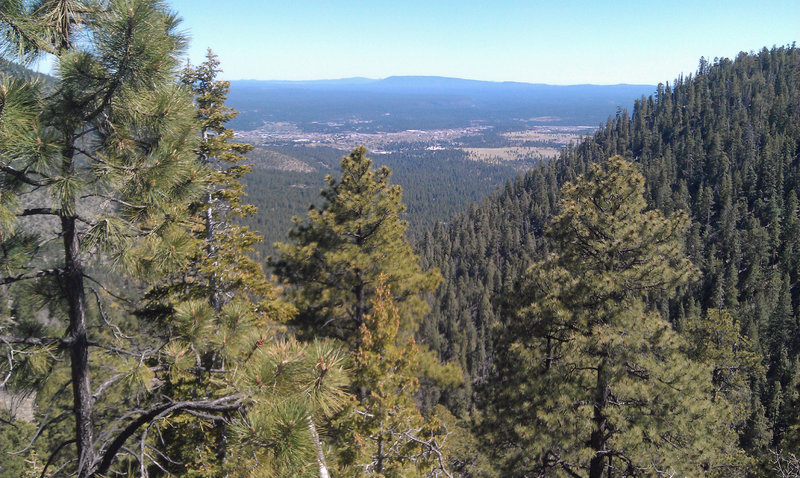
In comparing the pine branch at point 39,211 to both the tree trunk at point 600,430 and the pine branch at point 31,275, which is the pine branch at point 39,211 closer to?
the pine branch at point 31,275

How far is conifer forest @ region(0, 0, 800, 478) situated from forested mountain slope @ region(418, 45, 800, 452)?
26.9m

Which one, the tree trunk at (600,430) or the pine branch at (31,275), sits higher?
the pine branch at (31,275)

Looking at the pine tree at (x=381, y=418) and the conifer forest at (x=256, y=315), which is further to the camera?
the pine tree at (x=381, y=418)

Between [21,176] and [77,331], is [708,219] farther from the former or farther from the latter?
[21,176]

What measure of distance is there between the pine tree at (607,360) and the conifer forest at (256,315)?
52mm

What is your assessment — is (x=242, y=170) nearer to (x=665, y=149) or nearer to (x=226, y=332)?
(x=226, y=332)

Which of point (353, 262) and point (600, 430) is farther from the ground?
point (353, 262)

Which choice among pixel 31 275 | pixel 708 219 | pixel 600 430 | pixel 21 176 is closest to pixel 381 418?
pixel 600 430

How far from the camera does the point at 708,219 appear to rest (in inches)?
3445

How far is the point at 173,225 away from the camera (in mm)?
4180

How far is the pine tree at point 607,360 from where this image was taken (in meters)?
8.86

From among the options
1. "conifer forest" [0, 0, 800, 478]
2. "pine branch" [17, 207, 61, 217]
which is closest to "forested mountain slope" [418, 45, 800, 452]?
"conifer forest" [0, 0, 800, 478]

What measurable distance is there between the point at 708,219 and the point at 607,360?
96.9 m

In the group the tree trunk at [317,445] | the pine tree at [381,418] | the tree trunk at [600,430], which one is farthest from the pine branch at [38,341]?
the tree trunk at [600,430]
